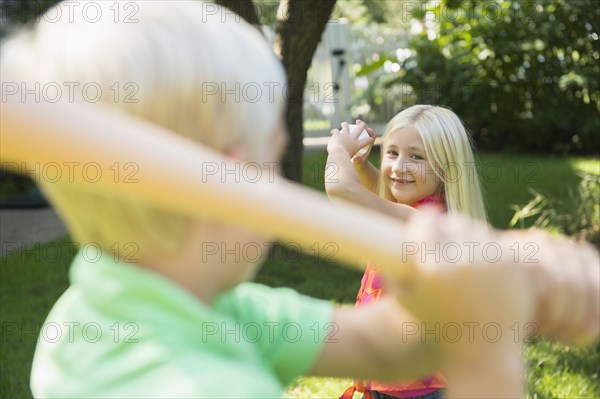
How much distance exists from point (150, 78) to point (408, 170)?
185cm

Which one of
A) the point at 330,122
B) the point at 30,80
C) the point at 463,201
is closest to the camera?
the point at 30,80

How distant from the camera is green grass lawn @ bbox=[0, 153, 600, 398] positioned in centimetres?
340

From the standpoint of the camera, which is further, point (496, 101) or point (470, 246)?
point (496, 101)

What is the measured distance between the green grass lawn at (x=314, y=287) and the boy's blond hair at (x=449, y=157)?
620mm

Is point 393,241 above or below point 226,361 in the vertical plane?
above

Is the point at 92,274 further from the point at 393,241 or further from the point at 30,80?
the point at 393,241

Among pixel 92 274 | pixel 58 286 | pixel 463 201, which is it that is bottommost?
pixel 58 286

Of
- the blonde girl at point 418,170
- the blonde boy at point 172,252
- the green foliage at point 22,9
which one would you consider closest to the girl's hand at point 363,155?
the blonde girl at point 418,170

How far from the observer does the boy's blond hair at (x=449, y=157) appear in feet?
8.46

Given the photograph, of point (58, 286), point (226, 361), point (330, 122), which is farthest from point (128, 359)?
point (330, 122)

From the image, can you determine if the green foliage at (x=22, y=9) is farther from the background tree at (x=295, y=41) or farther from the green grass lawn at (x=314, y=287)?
the background tree at (x=295, y=41)

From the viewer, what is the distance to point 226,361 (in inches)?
32.3

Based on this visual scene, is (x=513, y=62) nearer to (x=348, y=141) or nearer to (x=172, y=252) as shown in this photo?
(x=348, y=141)

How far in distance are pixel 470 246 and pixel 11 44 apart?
54 cm
